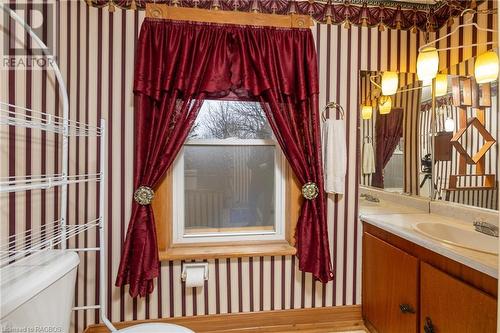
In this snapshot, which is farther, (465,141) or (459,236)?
(465,141)

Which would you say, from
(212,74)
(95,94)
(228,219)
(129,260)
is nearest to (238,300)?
(228,219)

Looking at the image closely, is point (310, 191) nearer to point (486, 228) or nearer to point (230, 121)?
point (230, 121)

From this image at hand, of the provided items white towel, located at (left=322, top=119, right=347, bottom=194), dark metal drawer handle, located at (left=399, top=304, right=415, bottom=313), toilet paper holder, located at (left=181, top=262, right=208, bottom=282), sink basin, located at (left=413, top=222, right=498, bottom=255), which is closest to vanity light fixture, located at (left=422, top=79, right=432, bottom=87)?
white towel, located at (left=322, top=119, right=347, bottom=194)

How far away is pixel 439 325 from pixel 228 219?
1354 mm

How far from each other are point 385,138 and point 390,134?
5 centimetres

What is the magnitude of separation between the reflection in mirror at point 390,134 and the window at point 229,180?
26.4 inches

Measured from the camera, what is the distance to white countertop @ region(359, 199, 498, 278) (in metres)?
1.18

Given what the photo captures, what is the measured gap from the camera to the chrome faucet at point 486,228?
1.50m

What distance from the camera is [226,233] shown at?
2109 mm

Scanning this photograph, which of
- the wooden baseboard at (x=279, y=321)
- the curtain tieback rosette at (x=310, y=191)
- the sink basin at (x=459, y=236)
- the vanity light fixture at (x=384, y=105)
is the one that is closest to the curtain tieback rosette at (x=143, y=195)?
the wooden baseboard at (x=279, y=321)

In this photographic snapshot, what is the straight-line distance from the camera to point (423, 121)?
2.04 m

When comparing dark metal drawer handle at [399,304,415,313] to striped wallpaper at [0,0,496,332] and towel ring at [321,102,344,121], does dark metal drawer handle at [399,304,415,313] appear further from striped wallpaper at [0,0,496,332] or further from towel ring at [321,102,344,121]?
towel ring at [321,102,344,121]

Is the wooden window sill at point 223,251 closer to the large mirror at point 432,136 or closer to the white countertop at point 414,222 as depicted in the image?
the white countertop at point 414,222

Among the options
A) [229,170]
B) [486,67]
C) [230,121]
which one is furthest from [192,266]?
[486,67]
